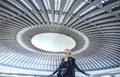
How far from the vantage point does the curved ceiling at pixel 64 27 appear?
1495 cm

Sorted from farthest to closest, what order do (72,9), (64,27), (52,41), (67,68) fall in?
1. (52,41)
2. (64,27)
3. (72,9)
4. (67,68)

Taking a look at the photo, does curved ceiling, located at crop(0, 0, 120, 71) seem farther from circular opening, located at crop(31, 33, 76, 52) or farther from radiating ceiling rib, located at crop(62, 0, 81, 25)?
circular opening, located at crop(31, 33, 76, 52)

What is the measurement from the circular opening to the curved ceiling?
740mm

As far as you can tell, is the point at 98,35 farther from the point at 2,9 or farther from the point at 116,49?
the point at 2,9

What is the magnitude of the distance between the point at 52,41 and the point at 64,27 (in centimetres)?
607

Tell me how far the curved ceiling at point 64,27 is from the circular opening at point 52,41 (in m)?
0.74

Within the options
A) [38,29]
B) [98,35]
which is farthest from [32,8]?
[98,35]

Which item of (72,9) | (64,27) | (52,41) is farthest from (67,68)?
(52,41)

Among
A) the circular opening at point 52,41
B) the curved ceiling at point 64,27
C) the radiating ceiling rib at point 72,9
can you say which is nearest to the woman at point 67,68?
the curved ceiling at point 64,27

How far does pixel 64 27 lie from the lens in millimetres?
20422

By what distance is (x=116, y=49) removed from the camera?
83.5 ft

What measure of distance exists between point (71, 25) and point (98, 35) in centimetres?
331

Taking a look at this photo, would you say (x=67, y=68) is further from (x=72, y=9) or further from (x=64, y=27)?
(x=64, y=27)

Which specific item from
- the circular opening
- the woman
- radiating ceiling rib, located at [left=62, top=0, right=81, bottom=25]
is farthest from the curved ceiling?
the woman
